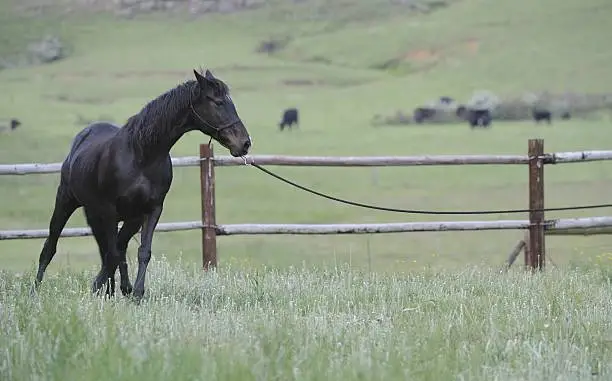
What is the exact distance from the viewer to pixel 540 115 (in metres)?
35.6

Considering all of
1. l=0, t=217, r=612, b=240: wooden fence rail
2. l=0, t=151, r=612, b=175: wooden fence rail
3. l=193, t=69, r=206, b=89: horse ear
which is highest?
l=193, t=69, r=206, b=89: horse ear

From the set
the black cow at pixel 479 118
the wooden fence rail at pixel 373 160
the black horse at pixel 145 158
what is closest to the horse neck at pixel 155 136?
the black horse at pixel 145 158

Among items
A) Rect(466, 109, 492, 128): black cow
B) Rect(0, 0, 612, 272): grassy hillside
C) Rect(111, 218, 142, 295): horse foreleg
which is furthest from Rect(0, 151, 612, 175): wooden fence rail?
A: Rect(466, 109, 492, 128): black cow

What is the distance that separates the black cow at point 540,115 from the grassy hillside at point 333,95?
23.7 inches

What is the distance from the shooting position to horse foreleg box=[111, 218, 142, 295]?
7.90 meters

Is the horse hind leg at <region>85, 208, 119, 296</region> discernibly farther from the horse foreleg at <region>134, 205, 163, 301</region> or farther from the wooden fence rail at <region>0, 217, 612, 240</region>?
the wooden fence rail at <region>0, 217, 612, 240</region>

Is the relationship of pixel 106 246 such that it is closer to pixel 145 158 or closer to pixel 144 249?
pixel 144 249

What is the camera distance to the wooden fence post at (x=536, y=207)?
10.1m

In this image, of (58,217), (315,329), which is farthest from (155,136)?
(315,329)

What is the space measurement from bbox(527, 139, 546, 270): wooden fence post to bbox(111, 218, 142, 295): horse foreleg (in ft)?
12.7

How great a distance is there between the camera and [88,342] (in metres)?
5.21

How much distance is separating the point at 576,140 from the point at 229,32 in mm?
15831

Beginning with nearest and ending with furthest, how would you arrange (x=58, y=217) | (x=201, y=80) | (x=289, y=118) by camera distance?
1. (x=201, y=80)
2. (x=58, y=217)
3. (x=289, y=118)

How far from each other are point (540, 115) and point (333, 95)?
7.65m
